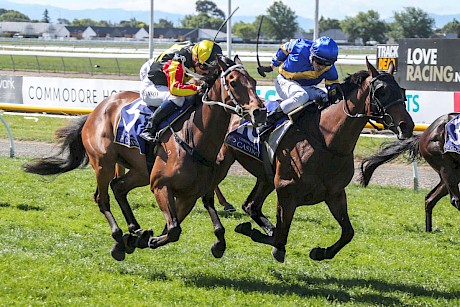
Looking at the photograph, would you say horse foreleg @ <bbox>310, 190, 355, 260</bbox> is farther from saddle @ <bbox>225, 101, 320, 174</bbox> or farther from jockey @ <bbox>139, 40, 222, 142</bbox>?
jockey @ <bbox>139, 40, 222, 142</bbox>

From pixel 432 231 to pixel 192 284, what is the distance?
352 centimetres

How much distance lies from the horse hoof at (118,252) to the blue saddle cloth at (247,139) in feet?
4.20

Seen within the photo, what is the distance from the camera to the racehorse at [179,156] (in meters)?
5.75

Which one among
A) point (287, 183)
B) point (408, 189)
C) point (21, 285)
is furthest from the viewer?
point (408, 189)

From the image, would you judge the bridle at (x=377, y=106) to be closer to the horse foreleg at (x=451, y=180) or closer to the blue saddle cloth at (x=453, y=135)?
the blue saddle cloth at (x=453, y=135)

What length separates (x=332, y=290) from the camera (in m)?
5.95

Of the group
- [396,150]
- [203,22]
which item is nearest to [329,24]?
[203,22]

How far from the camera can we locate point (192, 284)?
597 cm

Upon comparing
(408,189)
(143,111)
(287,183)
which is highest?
(143,111)

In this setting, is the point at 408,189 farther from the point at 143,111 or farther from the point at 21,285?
the point at 21,285

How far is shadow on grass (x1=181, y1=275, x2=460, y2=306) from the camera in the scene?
18.9 ft

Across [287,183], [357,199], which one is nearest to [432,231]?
[357,199]

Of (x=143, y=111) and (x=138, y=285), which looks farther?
(x=143, y=111)

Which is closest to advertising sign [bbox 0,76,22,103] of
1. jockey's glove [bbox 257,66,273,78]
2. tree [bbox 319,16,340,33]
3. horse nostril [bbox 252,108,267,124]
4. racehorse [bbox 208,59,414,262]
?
jockey's glove [bbox 257,66,273,78]
